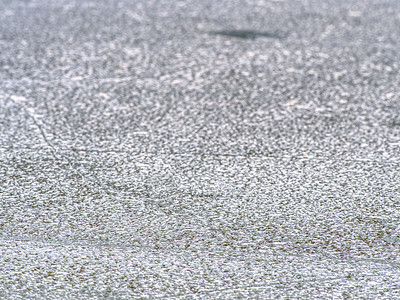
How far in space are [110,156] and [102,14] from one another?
8.17ft

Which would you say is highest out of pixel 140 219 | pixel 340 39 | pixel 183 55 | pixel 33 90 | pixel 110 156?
pixel 340 39

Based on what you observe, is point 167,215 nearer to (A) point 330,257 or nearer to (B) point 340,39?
(A) point 330,257

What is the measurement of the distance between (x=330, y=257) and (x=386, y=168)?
2.41ft

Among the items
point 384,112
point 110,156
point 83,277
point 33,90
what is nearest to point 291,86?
point 384,112

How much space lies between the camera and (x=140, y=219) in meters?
2.21

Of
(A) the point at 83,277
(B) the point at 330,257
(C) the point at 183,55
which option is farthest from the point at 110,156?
(C) the point at 183,55

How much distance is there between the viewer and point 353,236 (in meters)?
2.12

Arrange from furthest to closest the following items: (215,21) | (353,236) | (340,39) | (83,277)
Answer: (215,21) < (340,39) < (353,236) < (83,277)

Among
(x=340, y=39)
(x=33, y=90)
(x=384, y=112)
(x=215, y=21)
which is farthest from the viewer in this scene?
(x=215, y=21)

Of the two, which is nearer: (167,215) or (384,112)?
(167,215)

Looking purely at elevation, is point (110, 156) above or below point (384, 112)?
below

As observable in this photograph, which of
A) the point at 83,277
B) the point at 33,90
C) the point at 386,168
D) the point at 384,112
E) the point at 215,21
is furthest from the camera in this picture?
the point at 215,21

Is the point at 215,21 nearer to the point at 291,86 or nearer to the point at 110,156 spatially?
the point at 291,86

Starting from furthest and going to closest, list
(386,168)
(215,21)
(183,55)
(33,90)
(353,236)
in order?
(215,21) → (183,55) → (33,90) → (386,168) → (353,236)
